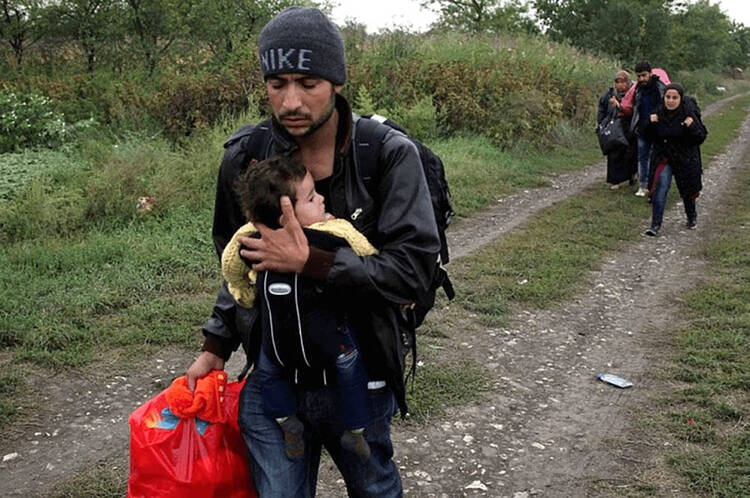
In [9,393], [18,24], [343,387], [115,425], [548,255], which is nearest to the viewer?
[343,387]

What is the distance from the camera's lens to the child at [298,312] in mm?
1732

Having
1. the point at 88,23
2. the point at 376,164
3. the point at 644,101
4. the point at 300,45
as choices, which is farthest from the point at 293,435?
the point at 88,23

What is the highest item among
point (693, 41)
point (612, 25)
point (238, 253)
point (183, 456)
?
point (612, 25)

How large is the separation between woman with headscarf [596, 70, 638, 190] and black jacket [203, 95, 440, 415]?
1002cm

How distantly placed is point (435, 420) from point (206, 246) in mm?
3449

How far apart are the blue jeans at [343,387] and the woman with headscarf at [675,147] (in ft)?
24.6

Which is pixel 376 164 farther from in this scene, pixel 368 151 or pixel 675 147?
pixel 675 147

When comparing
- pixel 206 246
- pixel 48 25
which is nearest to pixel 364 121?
pixel 206 246

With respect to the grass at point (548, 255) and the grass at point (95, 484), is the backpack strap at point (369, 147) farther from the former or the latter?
the grass at point (548, 255)

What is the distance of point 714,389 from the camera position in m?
4.40

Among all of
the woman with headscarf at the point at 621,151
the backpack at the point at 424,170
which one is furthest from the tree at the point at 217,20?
the backpack at the point at 424,170

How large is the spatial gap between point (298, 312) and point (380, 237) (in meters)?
0.29

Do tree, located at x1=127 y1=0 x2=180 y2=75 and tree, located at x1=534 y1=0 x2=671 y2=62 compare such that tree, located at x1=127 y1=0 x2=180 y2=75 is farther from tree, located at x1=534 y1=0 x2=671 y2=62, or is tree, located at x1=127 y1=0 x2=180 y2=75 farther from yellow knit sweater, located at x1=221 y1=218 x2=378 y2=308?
tree, located at x1=534 y1=0 x2=671 y2=62

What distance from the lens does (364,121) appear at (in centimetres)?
191
